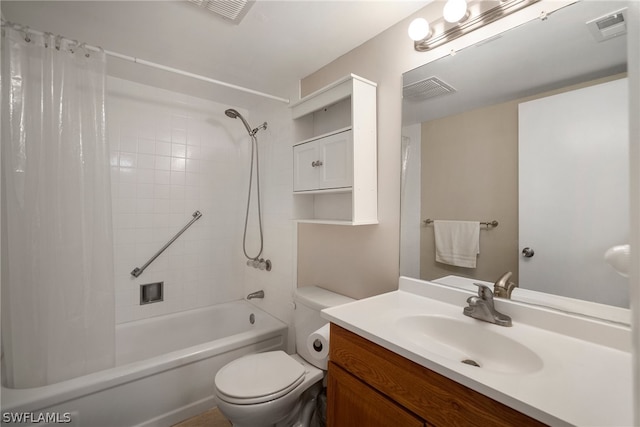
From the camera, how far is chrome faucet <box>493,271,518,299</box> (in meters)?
1.05

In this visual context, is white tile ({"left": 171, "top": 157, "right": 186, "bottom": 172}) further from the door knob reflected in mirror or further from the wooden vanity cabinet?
the door knob reflected in mirror

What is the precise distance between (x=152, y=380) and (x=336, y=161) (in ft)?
5.15

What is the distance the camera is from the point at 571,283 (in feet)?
3.09

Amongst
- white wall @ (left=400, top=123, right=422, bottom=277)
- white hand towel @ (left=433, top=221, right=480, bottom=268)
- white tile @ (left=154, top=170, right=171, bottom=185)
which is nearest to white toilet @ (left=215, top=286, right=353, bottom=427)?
white wall @ (left=400, top=123, right=422, bottom=277)

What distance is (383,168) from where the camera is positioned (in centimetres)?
151

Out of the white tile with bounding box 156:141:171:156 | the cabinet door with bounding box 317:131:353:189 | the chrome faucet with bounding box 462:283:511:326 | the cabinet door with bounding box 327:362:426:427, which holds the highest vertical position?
the white tile with bounding box 156:141:171:156

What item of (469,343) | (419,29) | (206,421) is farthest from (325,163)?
(206,421)

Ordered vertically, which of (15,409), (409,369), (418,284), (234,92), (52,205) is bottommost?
(15,409)

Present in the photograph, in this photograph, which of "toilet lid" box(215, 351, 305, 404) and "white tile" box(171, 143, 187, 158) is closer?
"toilet lid" box(215, 351, 305, 404)

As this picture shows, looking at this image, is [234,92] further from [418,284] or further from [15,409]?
[15,409]

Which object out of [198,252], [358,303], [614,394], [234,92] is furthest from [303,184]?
[614,394]

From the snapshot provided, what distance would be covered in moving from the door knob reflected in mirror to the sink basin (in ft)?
0.95

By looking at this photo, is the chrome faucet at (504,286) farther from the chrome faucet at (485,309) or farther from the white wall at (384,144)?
the white wall at (384,144)

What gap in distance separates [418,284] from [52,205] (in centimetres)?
175
